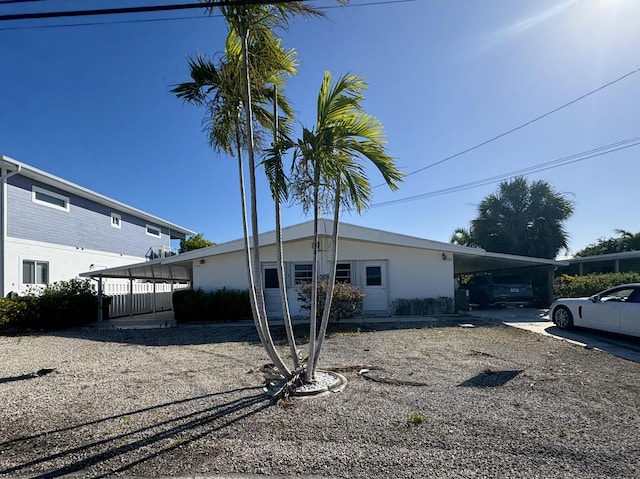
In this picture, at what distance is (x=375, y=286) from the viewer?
1480 cm

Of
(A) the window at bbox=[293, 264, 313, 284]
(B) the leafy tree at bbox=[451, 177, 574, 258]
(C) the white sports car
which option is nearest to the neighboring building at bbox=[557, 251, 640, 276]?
(B) the leafy tree at bbox=[451, 177, 574, 258]

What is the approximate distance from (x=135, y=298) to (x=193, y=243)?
35.1 ft

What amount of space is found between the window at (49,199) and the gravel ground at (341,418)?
28.7ft

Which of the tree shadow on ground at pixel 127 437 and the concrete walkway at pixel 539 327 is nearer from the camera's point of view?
the tree shadow on ground at pixel 127 437

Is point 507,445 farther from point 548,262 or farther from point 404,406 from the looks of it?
point 548,262

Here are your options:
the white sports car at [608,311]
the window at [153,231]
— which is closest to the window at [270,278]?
the white sports car at [608,311]

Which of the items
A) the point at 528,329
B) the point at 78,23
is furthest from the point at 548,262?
the point at 78,23

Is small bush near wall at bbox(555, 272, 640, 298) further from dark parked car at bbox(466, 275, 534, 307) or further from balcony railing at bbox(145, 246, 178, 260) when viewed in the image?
balcony railing at bbox(145, 246, 178, 260)

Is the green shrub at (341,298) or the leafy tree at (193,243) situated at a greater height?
the leafy tree at (193,243)

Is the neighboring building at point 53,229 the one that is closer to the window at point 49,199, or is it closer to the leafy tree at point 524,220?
the window at point 49,199

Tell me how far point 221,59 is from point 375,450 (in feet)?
17.7

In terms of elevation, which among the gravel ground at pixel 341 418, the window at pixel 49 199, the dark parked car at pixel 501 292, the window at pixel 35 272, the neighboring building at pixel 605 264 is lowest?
the gravel ground at pixel 341 418

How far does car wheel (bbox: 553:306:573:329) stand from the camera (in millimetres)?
10664

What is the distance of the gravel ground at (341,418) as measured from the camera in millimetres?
3363
